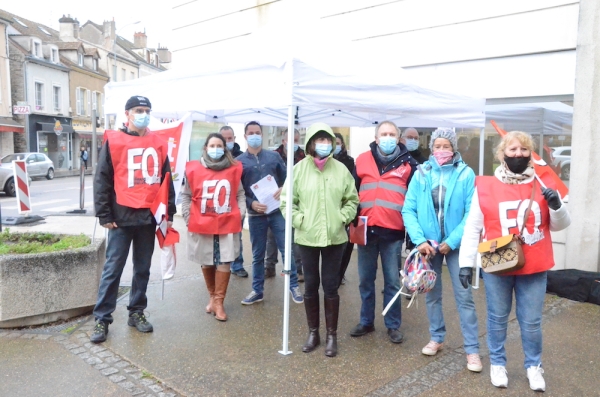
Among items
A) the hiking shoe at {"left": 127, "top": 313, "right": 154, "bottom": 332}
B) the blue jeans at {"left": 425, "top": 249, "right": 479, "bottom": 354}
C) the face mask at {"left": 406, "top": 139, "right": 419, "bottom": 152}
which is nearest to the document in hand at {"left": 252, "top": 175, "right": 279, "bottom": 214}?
the hiking shoe at {"left": 127, "top": 313, "right": 154, "bottom": 332}

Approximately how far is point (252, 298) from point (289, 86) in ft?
8.20

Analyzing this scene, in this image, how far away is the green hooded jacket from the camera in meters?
4.07

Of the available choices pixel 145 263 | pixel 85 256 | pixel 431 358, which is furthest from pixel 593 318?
pixel 85 256

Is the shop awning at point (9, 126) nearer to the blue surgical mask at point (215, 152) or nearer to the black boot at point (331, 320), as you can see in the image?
the blue surgical mask at point (215, 152)

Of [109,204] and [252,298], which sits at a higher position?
[109,204]

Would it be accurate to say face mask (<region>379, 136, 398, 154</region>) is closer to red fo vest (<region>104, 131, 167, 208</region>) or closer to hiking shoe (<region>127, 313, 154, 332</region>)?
red fo vest (<region>104, 131, 167, 208</region>)

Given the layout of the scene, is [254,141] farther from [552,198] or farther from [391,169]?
[552,198]

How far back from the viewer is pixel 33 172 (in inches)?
1021

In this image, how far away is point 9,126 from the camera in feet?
104

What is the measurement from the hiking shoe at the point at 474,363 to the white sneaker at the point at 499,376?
0.19 meters

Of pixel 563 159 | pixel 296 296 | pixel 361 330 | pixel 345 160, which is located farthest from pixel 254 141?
pixel 563 159

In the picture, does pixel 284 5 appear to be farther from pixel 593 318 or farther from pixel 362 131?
pixel 593 318

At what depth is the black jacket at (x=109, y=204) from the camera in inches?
171

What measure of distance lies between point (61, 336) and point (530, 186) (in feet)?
12.8
